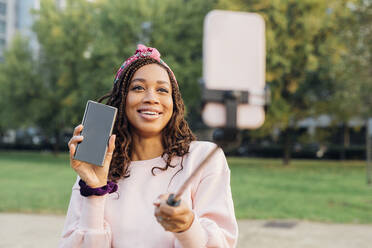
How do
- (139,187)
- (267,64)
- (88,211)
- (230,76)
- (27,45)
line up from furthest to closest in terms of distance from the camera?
(27,45), (267,64), (139,187), (88,211), (230,76)

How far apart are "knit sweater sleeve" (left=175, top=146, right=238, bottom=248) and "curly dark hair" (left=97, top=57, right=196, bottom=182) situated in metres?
0.20

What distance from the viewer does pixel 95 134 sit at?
1.63 m

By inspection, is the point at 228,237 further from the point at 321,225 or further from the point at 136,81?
the point at 321,225

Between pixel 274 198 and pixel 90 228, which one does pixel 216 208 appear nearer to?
pixel 90 228

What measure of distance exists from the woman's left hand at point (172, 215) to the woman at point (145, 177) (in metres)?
0.25

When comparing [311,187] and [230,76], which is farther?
[311,187]

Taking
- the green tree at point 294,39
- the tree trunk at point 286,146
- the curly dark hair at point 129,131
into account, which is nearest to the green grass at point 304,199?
the curly dark hair at point 129,131

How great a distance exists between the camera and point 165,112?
2027 mm

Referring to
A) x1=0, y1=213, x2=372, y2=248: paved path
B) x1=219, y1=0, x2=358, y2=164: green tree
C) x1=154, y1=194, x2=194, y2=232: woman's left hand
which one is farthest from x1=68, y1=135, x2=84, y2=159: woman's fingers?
x1=219, y1=0, x2=358, y2=164: green tree

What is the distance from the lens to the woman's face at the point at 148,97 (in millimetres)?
1983

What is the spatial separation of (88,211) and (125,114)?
0.54 metres

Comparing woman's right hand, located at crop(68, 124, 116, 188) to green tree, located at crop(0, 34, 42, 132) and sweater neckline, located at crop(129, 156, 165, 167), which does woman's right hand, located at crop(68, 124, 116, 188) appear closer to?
sweater neckline, located at crop(129, 156, 165, 167)

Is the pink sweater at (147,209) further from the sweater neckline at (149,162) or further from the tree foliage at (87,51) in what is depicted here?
the tree foliage at (87,51)

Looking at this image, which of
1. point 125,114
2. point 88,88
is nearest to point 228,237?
point 125,114
